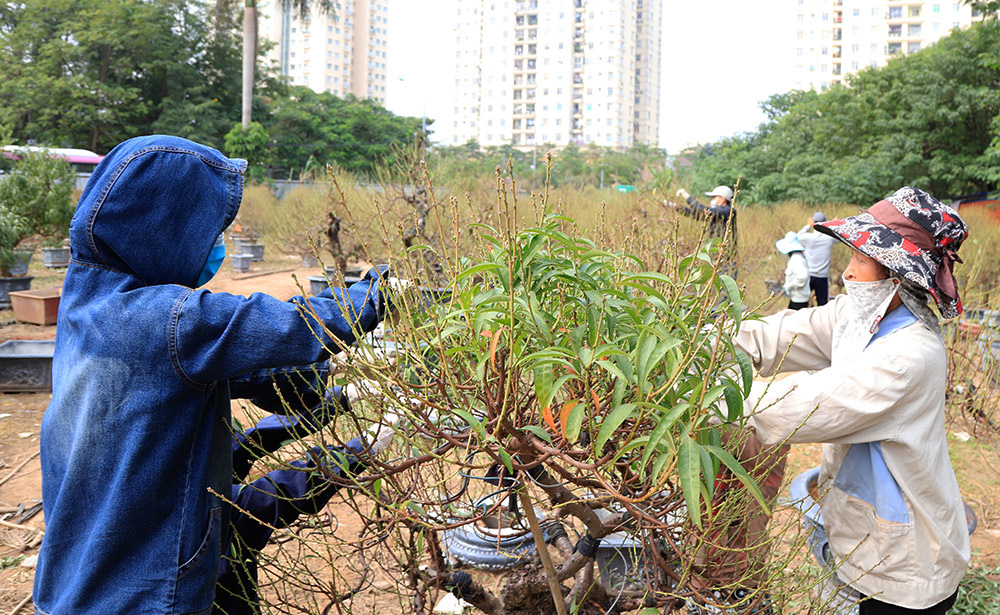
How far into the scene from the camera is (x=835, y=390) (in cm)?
166

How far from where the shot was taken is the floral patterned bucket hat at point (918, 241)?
5.76 ft

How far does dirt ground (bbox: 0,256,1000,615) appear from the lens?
2.89 meters

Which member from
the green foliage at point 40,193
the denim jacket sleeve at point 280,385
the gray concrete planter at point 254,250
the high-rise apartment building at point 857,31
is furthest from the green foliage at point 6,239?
the high-rise apartment building at point 857,31

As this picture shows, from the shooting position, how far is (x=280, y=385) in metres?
1.72

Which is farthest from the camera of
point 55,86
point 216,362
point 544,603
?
point 55,86

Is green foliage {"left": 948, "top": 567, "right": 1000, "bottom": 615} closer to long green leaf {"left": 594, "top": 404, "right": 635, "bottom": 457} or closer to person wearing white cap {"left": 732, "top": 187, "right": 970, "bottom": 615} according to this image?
person wearing white cap {"left": 732, "top": 187, "right": 970, "bottom": 615}

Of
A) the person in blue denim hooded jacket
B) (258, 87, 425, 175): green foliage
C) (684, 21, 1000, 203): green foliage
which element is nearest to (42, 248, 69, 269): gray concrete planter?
the person in blue denim hooded jacket

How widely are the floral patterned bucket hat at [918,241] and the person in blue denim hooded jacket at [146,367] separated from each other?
130cm

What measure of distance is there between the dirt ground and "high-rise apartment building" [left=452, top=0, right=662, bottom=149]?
245ft

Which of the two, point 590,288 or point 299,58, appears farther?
point 299,58

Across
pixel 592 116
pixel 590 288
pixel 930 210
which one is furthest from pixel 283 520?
pixel 592 116

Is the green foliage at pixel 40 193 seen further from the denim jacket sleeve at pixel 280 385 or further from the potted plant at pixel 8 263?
the denim jacket sleeve at pixel 280 385

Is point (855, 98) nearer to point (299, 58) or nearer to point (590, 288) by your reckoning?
point (590, 288)

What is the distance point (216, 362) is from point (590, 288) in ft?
2.31
